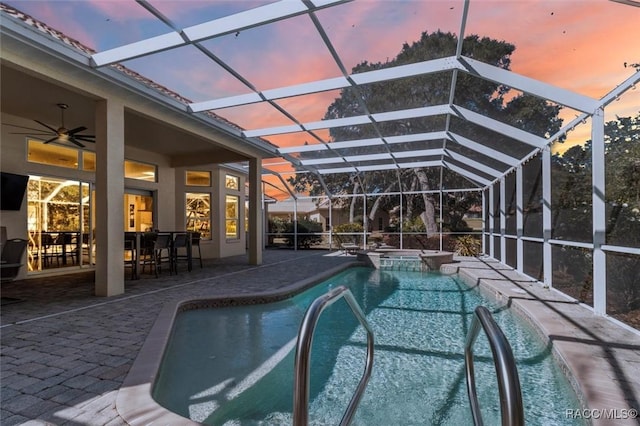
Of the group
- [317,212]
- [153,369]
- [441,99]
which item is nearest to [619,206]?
[441,99]

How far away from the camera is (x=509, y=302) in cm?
654

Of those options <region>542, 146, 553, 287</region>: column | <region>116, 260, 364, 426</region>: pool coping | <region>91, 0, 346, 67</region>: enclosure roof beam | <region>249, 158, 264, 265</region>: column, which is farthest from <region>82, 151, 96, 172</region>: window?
<region>542, 146, 553, 287</region>: column

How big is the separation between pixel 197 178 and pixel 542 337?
1286cm

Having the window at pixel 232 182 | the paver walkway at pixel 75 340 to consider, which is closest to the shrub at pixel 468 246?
the paver walkway at pixel 75 340

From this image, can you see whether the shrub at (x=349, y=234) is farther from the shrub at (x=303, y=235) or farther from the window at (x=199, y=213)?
the window at (x=199, y=213)

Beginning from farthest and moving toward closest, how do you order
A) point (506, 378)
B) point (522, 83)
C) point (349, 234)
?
point (349, 234), point (522, 83), point (506, 378)

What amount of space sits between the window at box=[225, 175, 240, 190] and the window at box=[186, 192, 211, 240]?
1.40m

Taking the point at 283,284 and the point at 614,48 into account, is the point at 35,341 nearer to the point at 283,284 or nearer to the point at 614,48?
the point at 283,284

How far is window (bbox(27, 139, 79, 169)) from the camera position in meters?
8.66

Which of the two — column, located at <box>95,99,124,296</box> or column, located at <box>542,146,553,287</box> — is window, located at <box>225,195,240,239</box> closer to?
column, located at <box>95,99,124,296</box>

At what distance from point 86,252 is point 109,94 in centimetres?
597

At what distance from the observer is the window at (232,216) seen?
15229mm

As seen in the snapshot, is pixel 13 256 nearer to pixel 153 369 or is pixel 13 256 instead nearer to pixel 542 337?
pixel 153 369

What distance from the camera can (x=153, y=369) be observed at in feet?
10.5
